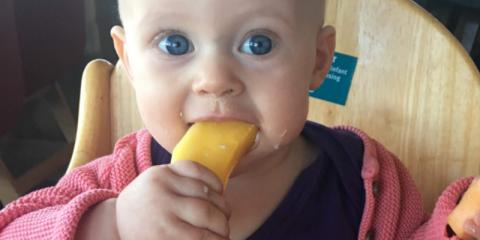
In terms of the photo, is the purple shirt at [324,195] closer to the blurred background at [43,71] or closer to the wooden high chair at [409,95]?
the wooden high chair at [409,95]

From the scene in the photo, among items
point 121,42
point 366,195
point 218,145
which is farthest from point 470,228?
point 121,42

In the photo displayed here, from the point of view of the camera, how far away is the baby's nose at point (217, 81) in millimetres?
503

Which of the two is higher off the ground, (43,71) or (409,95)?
(409,95)

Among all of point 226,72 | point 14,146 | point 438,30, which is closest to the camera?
point 226,72

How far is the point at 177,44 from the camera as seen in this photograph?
522mm

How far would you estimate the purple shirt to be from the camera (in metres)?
0.68

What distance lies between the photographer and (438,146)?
0.82 m

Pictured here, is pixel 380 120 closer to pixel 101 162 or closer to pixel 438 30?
pixel 438 30

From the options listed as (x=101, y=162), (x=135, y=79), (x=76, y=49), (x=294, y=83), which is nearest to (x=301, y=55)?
(x=294, y=83)

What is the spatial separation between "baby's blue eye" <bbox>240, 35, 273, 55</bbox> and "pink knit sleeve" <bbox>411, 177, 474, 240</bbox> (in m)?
0.25

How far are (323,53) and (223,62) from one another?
149mm

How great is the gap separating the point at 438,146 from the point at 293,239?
0.25 m

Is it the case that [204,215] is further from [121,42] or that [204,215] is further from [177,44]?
[121,42]

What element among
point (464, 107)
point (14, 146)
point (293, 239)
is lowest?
point (14, 146)
